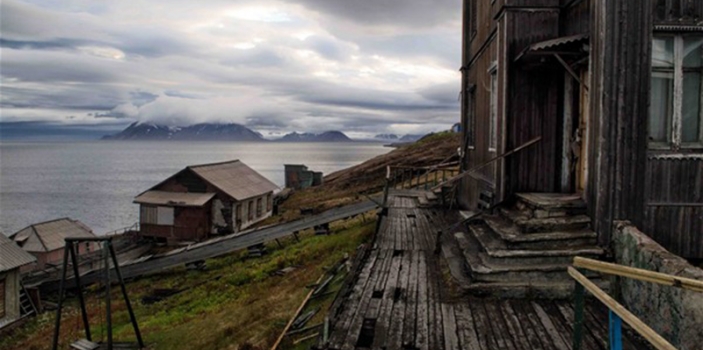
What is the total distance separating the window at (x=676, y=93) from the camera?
7297 mm

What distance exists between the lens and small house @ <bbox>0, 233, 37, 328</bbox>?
21594 millimetres

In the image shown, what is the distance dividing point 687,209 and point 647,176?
2.63ft

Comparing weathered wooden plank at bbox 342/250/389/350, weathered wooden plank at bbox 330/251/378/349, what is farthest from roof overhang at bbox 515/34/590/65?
weathered wooden plank at bbox 330/251/378/349

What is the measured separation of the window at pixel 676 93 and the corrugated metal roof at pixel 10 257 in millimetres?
25420

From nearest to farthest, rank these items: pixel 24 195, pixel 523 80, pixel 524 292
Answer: pixel 524 292 → pixel 523 80 → pixel 24 195

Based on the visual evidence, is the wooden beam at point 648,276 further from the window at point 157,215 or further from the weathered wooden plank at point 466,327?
the window at point 157,215

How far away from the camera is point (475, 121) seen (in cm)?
1459

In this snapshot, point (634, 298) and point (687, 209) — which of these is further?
point (687, 209)

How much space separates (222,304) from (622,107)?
1411 cm

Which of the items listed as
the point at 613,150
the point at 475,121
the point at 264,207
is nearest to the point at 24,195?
the point at 264,207

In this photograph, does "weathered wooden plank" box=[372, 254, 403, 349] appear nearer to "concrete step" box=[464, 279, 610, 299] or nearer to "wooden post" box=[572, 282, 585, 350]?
"concrete step" box=[464, 279, 610, 299]

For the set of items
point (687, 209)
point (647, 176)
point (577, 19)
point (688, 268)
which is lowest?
point (688, 268)

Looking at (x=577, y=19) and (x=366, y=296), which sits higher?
(x=577, y=19)

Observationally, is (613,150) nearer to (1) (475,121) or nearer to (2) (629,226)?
(2) (629,226)
